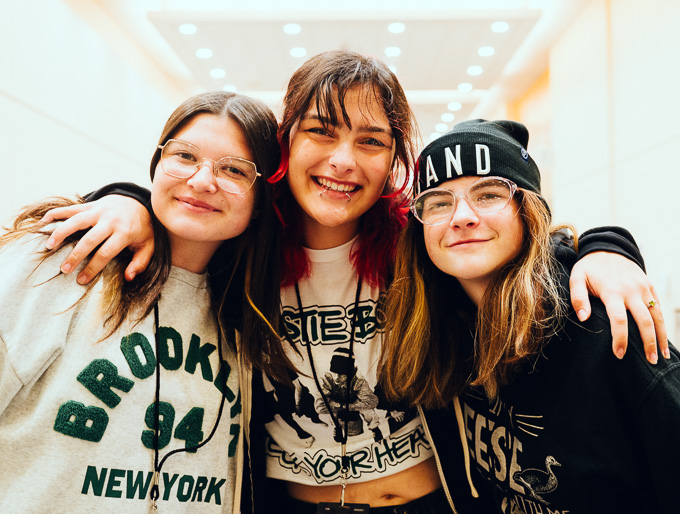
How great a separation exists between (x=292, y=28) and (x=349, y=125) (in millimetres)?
3020

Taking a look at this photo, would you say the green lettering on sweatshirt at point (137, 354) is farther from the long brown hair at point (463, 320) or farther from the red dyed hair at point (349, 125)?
the long brown hair at point (463, 320)

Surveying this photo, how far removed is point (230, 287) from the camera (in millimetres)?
1396

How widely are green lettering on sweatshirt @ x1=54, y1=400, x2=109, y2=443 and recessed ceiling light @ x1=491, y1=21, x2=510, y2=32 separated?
3.94 metres

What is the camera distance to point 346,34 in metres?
3.98

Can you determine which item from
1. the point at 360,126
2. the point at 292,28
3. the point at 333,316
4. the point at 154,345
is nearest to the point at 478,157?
the point at 360,126

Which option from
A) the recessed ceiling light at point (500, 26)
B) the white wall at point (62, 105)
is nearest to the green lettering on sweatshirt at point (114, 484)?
the white wall at point (62, 105)

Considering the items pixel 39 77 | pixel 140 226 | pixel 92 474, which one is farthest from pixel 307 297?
pixel 39 77

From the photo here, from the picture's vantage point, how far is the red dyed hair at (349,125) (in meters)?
1.27

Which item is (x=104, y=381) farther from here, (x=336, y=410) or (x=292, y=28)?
(x=292, y=28)

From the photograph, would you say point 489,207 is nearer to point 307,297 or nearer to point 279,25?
point 307,297

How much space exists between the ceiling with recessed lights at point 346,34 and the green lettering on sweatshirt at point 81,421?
2.79 meters

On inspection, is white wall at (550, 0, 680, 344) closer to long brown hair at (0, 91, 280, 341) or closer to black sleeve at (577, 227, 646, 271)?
black sleeve at (577, 227, 646, 271)

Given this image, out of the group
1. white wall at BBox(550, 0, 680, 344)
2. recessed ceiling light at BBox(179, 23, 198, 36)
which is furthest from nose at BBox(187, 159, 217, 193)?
recessed ceiling light at BBox(179, 23, 198, 36)

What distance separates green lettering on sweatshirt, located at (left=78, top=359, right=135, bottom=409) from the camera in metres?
1.08
